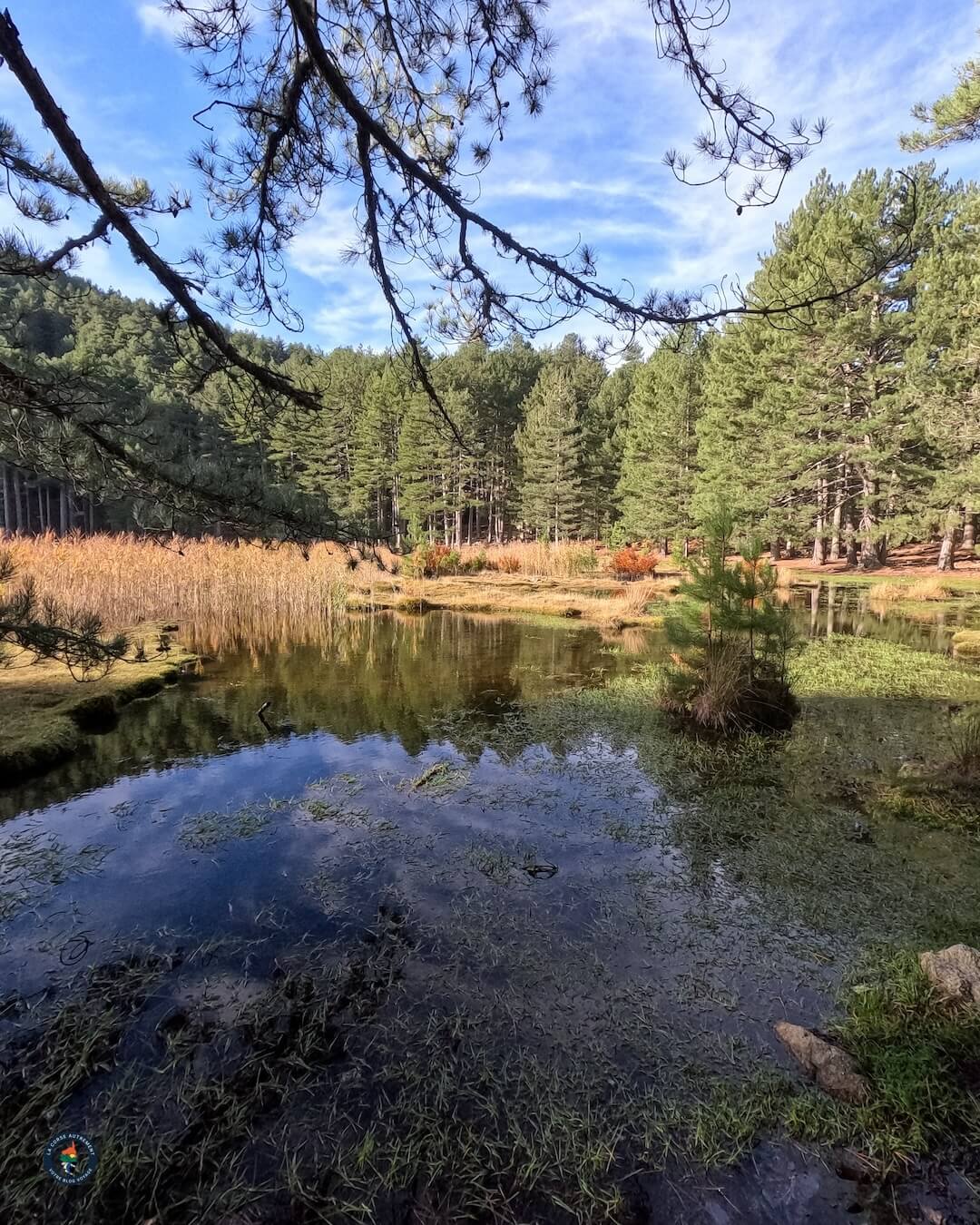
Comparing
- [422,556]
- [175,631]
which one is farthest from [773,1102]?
[422,556]

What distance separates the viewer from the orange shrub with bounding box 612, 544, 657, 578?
25281mm

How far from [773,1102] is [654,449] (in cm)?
3421

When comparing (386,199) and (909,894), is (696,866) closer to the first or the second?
(909,894)

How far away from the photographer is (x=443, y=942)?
3508mm

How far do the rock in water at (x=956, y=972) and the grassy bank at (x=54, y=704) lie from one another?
556 cm

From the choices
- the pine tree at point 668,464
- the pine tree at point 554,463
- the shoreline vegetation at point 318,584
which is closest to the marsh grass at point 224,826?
the shoreline vegetation at point 318,584

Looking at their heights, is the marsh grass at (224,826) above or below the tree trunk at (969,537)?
below

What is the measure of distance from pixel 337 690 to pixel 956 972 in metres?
8.13

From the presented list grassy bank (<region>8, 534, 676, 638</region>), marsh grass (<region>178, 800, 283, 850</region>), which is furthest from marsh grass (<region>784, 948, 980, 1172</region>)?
grassy bank (<region>8, 534, 676, 638</region>)

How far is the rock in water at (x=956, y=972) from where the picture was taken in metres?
2.76

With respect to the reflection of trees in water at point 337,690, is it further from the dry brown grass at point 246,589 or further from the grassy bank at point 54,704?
the dry brown grass at point 246,589

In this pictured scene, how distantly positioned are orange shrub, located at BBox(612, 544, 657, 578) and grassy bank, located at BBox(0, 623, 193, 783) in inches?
723

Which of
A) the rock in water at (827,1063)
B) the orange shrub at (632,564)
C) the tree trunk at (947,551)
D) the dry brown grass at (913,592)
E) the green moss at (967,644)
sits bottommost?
the rock in water at (827,1063)

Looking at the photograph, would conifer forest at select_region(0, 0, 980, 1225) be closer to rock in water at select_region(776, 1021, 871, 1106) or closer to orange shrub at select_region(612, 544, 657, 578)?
rock in water at select_region(776, 1021, 871, 1106)
